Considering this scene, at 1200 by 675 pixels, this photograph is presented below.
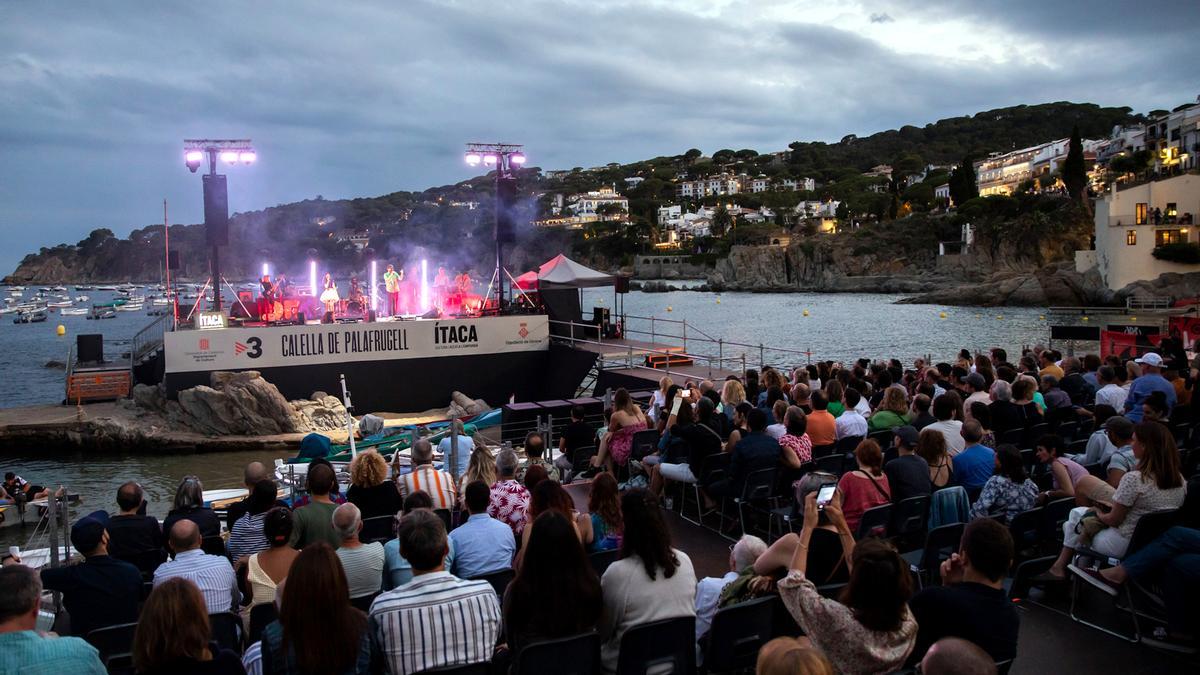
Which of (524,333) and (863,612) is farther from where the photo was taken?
(524,333)

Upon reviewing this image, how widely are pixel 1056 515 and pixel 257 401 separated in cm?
1735

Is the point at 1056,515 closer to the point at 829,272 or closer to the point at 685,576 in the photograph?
the point at 685,576

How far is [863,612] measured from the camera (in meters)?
3.10

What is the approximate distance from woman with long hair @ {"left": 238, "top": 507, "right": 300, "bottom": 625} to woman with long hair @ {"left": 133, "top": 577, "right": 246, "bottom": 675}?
1.39 metres

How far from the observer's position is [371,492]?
18.9 feet

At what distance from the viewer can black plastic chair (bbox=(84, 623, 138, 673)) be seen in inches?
143

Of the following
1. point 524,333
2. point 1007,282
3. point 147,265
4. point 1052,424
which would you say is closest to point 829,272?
point 1007,282

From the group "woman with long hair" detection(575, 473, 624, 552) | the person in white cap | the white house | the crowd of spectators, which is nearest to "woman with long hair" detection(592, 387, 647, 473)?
the crowd of spectators

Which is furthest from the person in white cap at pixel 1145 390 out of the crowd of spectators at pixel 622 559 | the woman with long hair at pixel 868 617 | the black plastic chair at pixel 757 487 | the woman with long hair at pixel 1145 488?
the woman with long hair at pixel 868 617

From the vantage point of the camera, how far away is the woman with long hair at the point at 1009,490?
5.31 metres

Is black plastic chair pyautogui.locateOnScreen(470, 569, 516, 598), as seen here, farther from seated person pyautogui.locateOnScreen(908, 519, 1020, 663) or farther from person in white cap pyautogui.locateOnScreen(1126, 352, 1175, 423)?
person in white cap pyautogui.locateOnScreen(1126, 352, 1175, 423)

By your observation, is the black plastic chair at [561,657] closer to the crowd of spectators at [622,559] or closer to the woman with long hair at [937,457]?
the crowd of spectators at [622,559]

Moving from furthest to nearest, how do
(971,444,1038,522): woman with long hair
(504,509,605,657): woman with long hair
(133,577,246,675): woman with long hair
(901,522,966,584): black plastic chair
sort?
(971,444,1038,522): woman with long hair < (901,522,966,584): black plastic chair < (504,509,605,657): woman with long hair < (133,577,246,675): woman with long hair

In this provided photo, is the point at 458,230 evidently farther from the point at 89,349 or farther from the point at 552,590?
the point at 552,590
